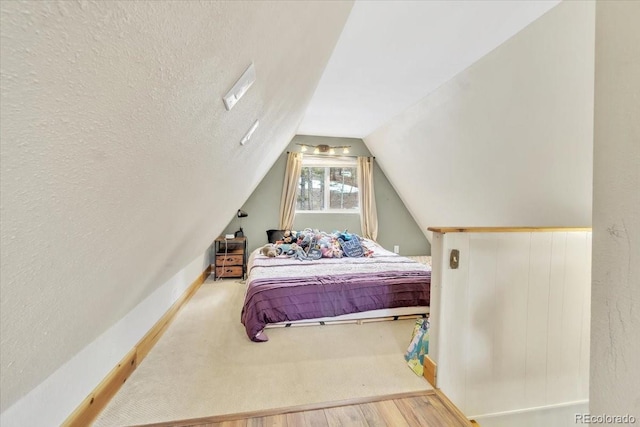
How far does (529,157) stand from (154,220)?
8.58ft

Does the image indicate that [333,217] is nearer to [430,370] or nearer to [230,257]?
[230,257]

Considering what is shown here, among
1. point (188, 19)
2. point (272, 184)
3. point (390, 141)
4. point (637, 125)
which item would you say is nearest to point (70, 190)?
point (188, 19)

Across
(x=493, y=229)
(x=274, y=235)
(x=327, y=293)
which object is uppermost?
(x=493, y=229)

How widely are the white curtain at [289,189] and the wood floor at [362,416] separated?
3438 millimetres

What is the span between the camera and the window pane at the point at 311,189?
5070 mm

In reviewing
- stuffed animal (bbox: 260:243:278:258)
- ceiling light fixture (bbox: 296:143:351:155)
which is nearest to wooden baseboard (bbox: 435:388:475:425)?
stuffed animal (bbox: 260:243:278:258)

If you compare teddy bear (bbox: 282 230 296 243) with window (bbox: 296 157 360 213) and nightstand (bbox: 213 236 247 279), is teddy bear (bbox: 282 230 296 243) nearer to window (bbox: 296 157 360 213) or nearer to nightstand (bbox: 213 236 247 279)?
nightstand (bbox: 213 236 247 279)

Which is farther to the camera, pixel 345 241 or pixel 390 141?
pixel 390 141

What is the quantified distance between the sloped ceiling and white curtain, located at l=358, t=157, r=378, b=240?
4008mm

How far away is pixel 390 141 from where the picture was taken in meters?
4.12

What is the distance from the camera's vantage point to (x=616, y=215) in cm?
61

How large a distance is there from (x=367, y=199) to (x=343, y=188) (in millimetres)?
515

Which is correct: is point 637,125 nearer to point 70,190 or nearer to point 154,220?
point 70,190

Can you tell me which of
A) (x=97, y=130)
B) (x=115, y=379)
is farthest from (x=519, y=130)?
(x=115, y=379)
